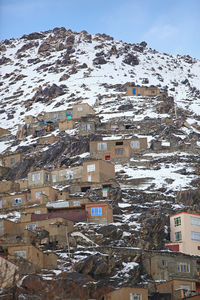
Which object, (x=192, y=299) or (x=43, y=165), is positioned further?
(x=43, y=165)

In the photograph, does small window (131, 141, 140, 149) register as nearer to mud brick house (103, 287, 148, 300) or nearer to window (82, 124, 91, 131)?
window (82, 124, 91, 131)

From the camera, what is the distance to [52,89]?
496 feet

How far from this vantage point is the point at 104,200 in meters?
69.8

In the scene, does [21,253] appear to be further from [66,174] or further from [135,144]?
[135,144]

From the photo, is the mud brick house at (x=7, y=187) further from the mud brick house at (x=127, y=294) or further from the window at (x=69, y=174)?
the mud brick house at (x=127, y=294)

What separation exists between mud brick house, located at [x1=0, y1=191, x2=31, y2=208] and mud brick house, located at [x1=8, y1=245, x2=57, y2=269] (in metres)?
24.5

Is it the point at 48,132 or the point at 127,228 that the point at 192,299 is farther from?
the point at 48,132

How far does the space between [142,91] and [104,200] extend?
67.1m

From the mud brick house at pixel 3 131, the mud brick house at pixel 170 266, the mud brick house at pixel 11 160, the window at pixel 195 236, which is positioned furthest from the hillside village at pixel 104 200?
the mud brick house at pixel 3 131

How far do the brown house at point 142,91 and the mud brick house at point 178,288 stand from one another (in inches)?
3274

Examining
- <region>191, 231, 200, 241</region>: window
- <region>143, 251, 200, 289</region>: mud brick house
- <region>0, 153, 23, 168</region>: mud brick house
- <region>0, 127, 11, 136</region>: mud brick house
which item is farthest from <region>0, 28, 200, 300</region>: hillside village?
<region>0, 127, 11, 136</region>: mud brick house

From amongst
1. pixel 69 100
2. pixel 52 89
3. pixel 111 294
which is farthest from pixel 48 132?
pixel 111 294

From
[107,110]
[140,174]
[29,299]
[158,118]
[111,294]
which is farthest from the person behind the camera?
[107,110]

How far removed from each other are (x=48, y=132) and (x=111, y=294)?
70.0 meters
